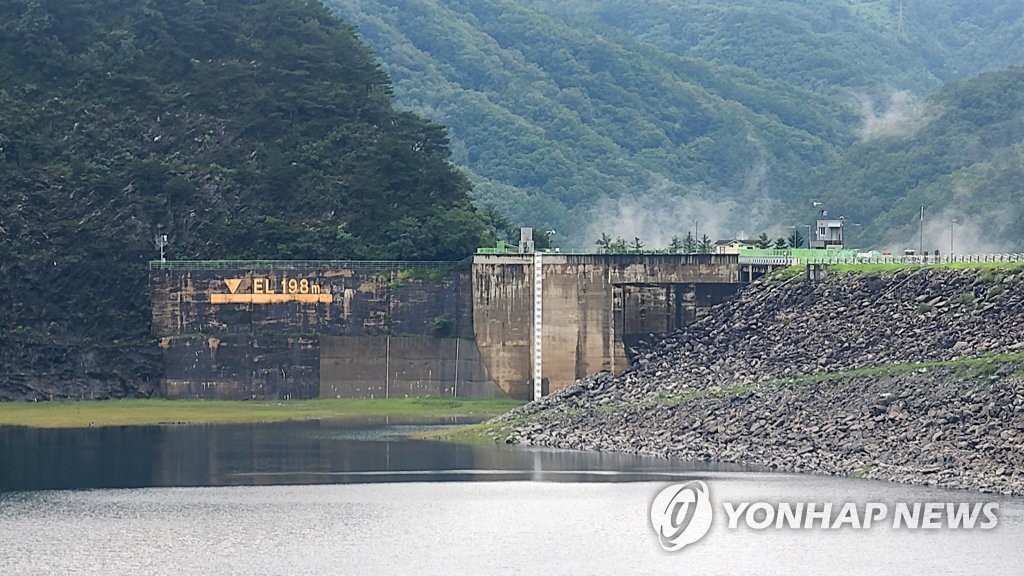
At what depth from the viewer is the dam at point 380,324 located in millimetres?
150250

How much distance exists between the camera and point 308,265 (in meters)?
158

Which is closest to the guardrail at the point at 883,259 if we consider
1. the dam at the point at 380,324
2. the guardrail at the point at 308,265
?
the dam at the point at 380,324

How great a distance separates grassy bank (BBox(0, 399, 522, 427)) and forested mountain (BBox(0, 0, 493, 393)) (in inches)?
204

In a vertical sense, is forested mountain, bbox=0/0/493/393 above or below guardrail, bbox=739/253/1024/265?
above

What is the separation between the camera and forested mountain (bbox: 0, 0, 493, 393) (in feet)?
531

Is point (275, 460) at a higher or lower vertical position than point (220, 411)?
lower

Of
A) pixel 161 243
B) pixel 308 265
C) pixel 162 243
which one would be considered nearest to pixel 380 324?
pixel 308 265

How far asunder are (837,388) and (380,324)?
146 feet

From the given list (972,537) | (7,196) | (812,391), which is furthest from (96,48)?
(972,537)

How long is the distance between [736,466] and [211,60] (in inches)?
3181

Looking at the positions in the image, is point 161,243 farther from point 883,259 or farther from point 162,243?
point 883,259

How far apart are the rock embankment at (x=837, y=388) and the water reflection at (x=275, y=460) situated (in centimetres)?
451

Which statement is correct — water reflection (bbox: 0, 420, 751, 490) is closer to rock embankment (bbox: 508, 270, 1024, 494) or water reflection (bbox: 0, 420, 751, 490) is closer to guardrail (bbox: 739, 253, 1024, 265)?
rock embankment (bbox: 508, 270, 1024, 494)

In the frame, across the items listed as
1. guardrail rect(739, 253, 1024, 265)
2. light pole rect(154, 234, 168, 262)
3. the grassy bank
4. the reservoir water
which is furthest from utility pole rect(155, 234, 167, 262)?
guardrail rect(739, 253, 1024, 265)
